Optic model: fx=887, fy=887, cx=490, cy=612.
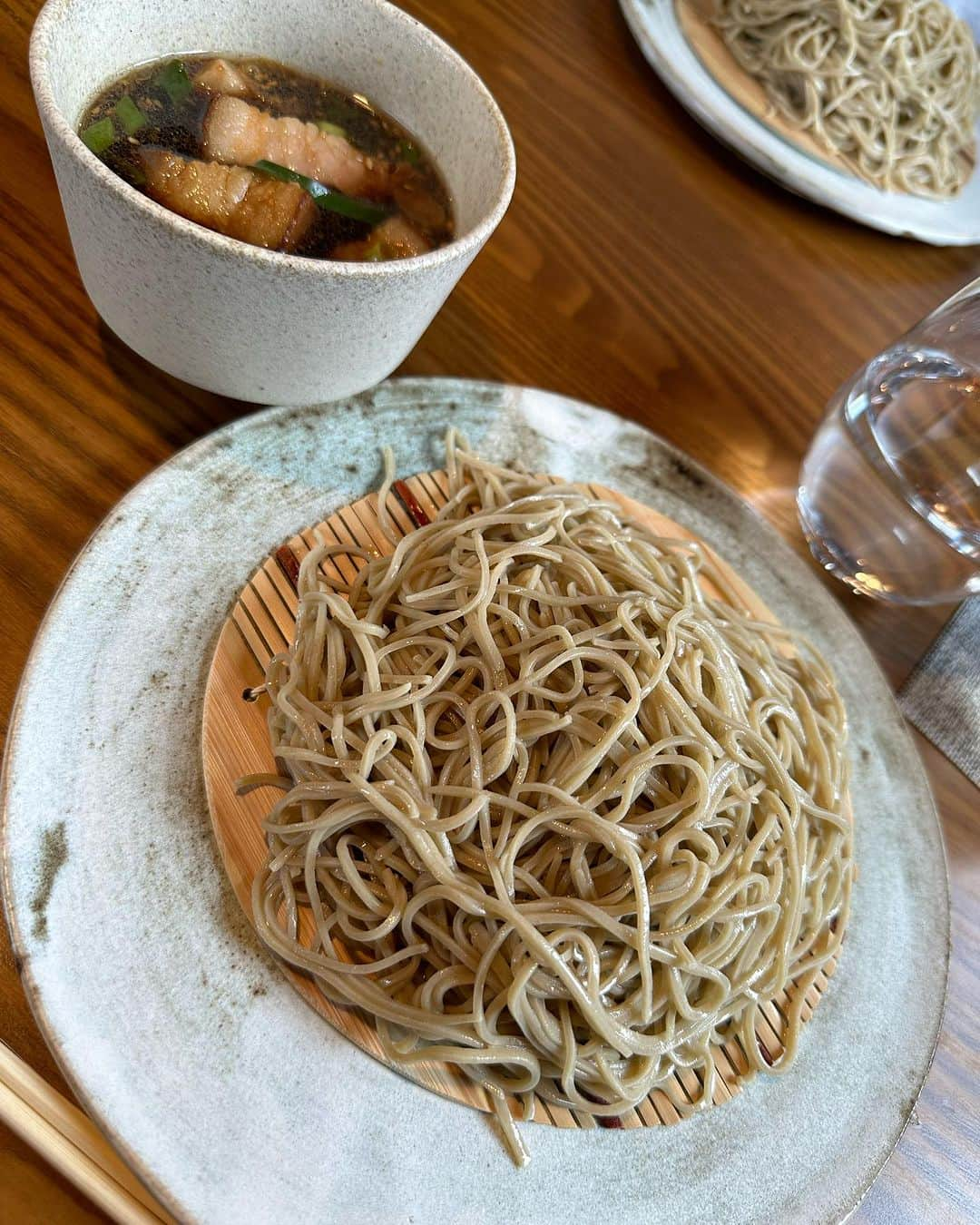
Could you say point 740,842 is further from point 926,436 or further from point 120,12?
point 120,12

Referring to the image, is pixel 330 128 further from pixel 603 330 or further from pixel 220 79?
pixel 603 330

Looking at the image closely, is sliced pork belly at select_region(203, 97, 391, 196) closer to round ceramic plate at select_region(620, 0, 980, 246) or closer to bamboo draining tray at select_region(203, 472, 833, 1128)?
bamboo draining tray at select_region(203, 472, 833, 1128)

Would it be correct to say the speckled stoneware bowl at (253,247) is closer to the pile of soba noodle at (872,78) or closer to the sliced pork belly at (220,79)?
the sliced pork belly at (220,79)

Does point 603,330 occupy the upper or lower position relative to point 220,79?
lower

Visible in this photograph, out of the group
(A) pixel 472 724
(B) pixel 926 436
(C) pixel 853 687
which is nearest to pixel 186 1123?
(A) pixel 472 724

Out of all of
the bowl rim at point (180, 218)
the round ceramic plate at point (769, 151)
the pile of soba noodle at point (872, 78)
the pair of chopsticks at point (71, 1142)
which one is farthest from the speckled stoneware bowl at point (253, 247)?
the pile of soba noodle at point (872, 78)

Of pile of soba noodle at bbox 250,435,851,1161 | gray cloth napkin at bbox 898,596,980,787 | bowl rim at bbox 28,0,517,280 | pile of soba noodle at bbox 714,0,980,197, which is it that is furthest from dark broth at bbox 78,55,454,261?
pile of soba noodle at bbox 714,0,980,197

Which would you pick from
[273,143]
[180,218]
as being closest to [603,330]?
[273,143]
